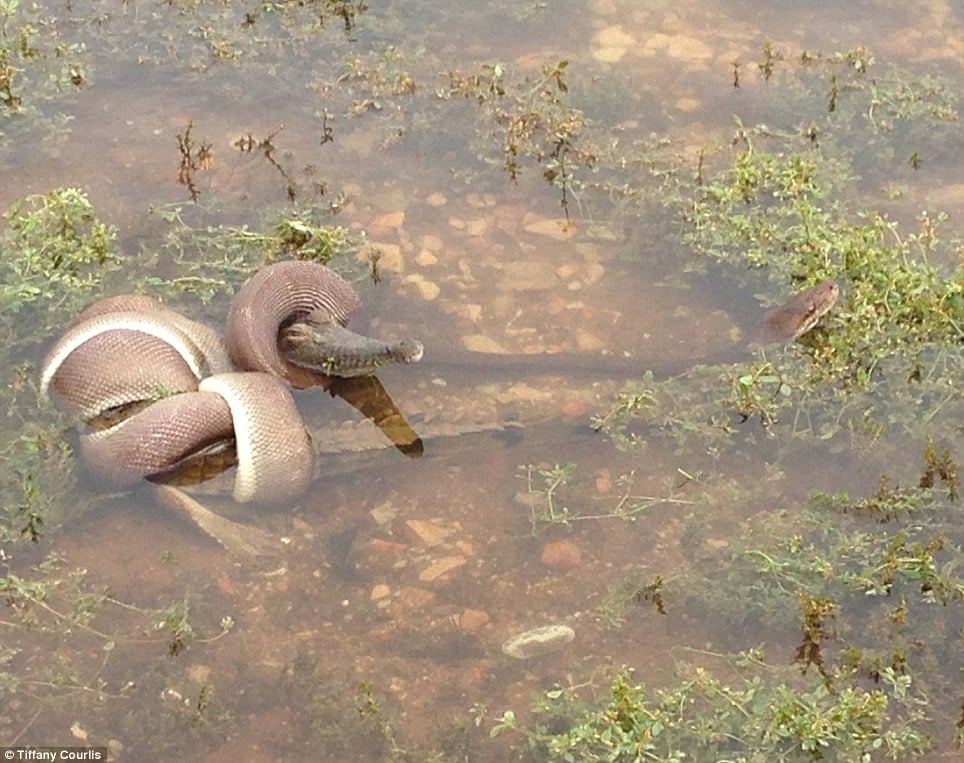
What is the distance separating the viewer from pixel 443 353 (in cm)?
660

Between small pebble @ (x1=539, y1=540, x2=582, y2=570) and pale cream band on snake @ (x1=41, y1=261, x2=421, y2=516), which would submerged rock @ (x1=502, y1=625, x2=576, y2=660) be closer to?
small pebble @ (x1=539, y1=540, x2=582, y2=570)

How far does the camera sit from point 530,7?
29.3 ft

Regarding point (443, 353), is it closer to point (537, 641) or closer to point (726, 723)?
point (537, 641)

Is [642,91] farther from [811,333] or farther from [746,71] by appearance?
[811,333]

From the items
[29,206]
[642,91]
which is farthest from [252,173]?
[642,91]

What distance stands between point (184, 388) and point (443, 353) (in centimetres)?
149

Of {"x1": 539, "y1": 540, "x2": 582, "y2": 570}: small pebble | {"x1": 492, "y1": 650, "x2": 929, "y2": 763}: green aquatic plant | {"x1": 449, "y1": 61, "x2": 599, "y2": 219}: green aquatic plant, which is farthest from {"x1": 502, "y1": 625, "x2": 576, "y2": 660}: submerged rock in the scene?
{"x1": 449, "y1": 61, "x2": 599, "y2": 219}: green aquatic plant

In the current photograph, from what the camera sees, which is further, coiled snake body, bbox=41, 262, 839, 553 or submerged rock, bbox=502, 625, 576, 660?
coiled snake body, bbox=41, 262, 839, 553

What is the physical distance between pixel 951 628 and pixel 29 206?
5.71 meters

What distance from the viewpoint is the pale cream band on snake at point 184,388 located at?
5652 mm

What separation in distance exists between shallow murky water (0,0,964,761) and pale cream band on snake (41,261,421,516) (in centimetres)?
21

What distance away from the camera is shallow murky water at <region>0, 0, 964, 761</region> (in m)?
5.08

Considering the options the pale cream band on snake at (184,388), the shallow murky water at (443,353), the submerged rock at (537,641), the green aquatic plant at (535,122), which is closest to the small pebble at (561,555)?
the shallow murky water at (443,353)

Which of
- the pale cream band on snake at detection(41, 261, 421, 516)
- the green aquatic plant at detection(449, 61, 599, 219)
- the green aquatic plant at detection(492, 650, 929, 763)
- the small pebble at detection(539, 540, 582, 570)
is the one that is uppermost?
the green aquatic plant at detection(449, 61, 599, 219)
